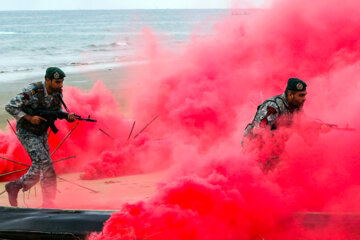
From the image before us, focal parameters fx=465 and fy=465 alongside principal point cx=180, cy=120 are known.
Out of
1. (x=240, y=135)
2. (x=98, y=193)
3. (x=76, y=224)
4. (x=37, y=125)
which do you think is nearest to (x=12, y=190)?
(x=37, y=125)

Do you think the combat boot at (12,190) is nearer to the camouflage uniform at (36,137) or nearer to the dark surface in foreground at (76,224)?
the camouflage uniform at (36,137)

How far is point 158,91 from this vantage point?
8.65m

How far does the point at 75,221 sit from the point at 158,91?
4.70m

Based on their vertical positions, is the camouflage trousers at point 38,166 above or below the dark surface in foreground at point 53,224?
above

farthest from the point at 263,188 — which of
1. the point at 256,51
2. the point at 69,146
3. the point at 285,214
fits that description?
the point at 256,51

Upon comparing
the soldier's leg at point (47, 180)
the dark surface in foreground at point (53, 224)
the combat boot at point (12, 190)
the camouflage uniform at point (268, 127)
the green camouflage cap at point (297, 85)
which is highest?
the green camouflage cap at point (297, 85)

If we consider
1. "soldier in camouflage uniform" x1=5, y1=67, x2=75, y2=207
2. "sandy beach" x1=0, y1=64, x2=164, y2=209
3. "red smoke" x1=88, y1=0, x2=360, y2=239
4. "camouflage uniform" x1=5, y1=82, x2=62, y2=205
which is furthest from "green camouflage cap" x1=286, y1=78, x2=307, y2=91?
"camouflage uniform" x1=5, y1=82, x2=62, y2=205

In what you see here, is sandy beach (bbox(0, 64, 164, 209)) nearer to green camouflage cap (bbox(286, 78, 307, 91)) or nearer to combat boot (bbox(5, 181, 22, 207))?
A: combat boot (bbox(5, 181, 22, 207))

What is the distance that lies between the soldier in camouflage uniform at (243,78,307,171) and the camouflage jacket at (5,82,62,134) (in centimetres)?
224

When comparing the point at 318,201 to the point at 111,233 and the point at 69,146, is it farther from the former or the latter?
the point at 69,146

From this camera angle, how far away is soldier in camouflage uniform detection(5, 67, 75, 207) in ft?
16.5

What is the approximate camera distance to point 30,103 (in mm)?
5082

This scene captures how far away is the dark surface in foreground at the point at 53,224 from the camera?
4.11 m

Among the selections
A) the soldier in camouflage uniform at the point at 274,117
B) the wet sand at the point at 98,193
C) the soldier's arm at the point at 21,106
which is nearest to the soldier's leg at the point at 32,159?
the soldier's arm at the point at 21,106
